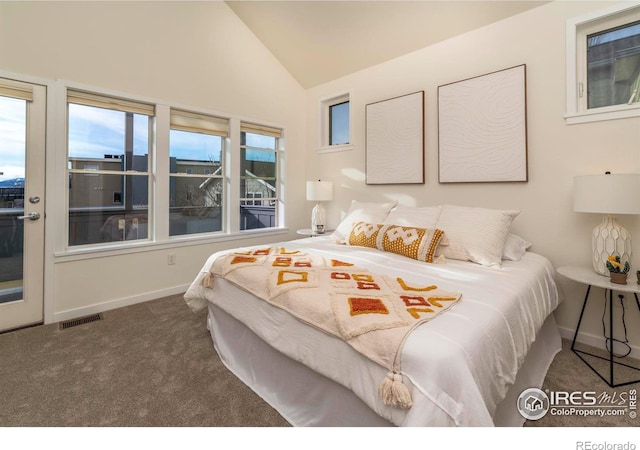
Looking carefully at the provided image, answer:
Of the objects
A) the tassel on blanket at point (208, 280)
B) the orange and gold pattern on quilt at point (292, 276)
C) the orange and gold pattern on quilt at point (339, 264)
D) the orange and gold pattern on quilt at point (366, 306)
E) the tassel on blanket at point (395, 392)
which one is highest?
the orange and gold pattern on quilt at point (339, 264)

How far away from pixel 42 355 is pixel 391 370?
2.45 metres

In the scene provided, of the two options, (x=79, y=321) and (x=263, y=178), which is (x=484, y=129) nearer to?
(x=263, y=178)

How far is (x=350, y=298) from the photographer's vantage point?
1.37m

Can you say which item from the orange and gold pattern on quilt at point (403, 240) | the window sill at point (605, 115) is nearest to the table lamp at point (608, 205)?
the window sill at point (605, 115)

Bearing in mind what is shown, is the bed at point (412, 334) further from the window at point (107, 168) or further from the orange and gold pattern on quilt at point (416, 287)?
the window at point (107, 168)

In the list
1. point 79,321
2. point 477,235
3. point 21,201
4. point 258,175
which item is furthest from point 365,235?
point 21,201

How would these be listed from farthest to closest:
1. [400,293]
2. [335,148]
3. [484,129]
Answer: [335,148] → [484,129] → [400,293]

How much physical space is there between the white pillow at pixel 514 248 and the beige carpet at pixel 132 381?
756 millimetres

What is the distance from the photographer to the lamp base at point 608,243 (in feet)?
6.40

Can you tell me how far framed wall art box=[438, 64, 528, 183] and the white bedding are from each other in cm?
101

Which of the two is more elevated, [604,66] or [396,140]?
[604,66]

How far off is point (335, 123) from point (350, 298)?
3391 mm

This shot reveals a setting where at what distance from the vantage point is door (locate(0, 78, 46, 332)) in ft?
7.81

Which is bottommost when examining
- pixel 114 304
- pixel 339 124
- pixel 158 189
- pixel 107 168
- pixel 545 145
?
pixel 114 304
